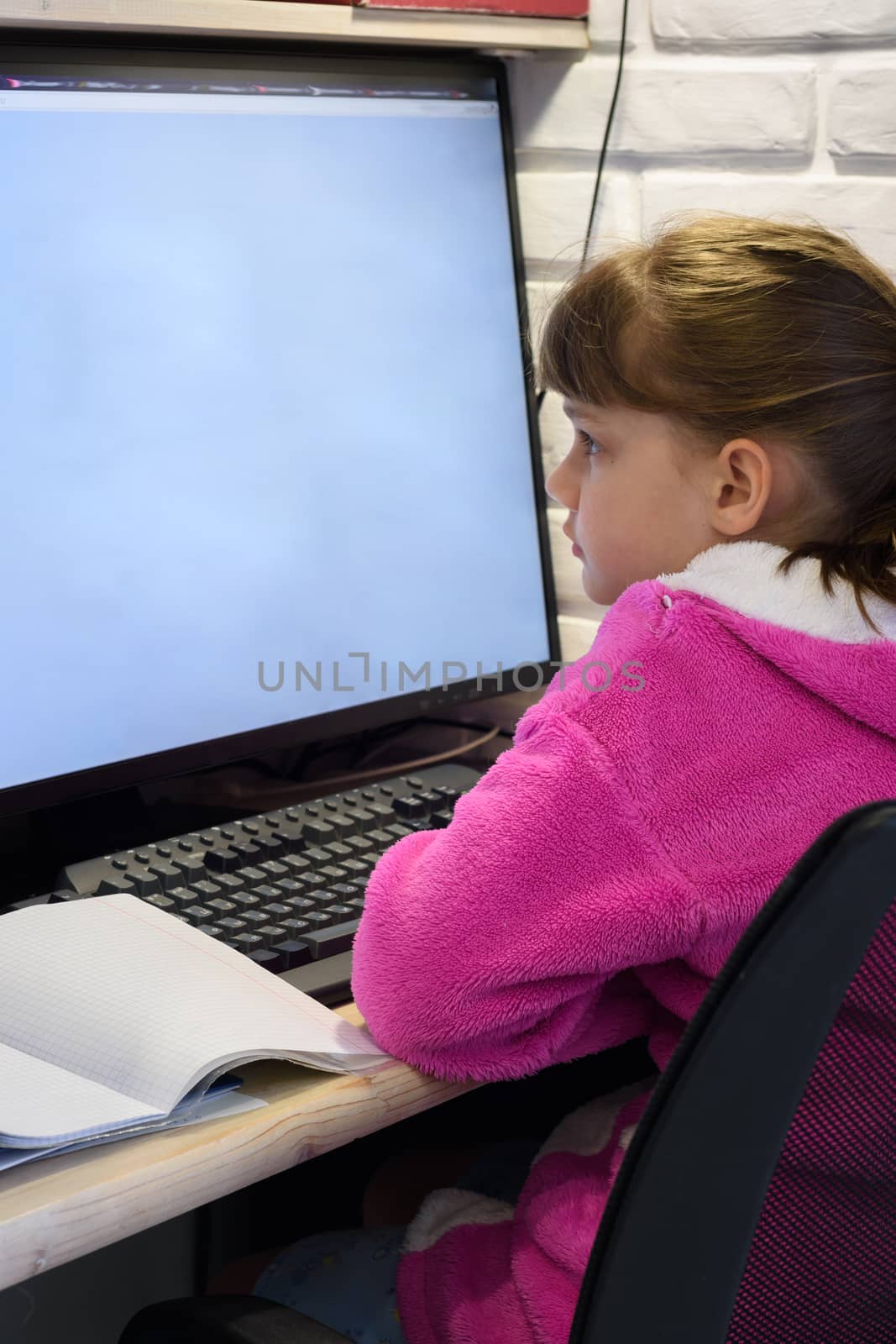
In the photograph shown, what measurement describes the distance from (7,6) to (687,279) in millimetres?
438

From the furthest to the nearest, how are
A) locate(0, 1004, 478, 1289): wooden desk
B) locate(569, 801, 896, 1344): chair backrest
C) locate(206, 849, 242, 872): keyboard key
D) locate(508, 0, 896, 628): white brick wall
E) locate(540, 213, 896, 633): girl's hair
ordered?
locate(508, 0, 896, 628): white brick wall → locate(206, 849, 242, 872): keyboard key → locate(540, 213, 896, 633): girl's hair → locate(0, 1004, 478, 1289): wooden desk → locate(569, 801, 896, 1344): chair backrest

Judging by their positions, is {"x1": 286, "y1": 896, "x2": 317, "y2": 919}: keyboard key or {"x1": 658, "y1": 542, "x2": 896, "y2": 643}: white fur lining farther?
{"x1": 286, "y1": 896, "x2": 317, "y2": 919}: keyboard key

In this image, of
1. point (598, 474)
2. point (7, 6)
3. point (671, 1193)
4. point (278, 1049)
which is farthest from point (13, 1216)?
point (7, 6)

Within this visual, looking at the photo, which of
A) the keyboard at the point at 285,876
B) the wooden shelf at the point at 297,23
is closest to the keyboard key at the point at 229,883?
the keyboard at the point at 285,876

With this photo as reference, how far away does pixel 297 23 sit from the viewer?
3.30ft

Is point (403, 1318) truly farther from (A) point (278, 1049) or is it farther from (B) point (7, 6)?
(B) point (7, 6)

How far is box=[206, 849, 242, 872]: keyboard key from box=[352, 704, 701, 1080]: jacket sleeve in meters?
0.20

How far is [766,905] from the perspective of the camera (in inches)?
16.2

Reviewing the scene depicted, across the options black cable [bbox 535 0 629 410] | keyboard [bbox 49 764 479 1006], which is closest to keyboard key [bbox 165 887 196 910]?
keyboard [bbox 49 764 479 1006]

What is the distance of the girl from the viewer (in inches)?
26.9

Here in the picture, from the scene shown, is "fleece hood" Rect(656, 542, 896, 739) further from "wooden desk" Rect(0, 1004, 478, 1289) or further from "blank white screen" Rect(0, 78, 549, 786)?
"blank white screen" Rect(0, 78, 549, 786)

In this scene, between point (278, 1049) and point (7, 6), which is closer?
point (278, 1049)

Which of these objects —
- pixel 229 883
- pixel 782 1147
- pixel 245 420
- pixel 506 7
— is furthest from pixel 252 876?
pixel 506 7

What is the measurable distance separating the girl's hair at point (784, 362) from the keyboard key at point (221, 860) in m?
0.36
